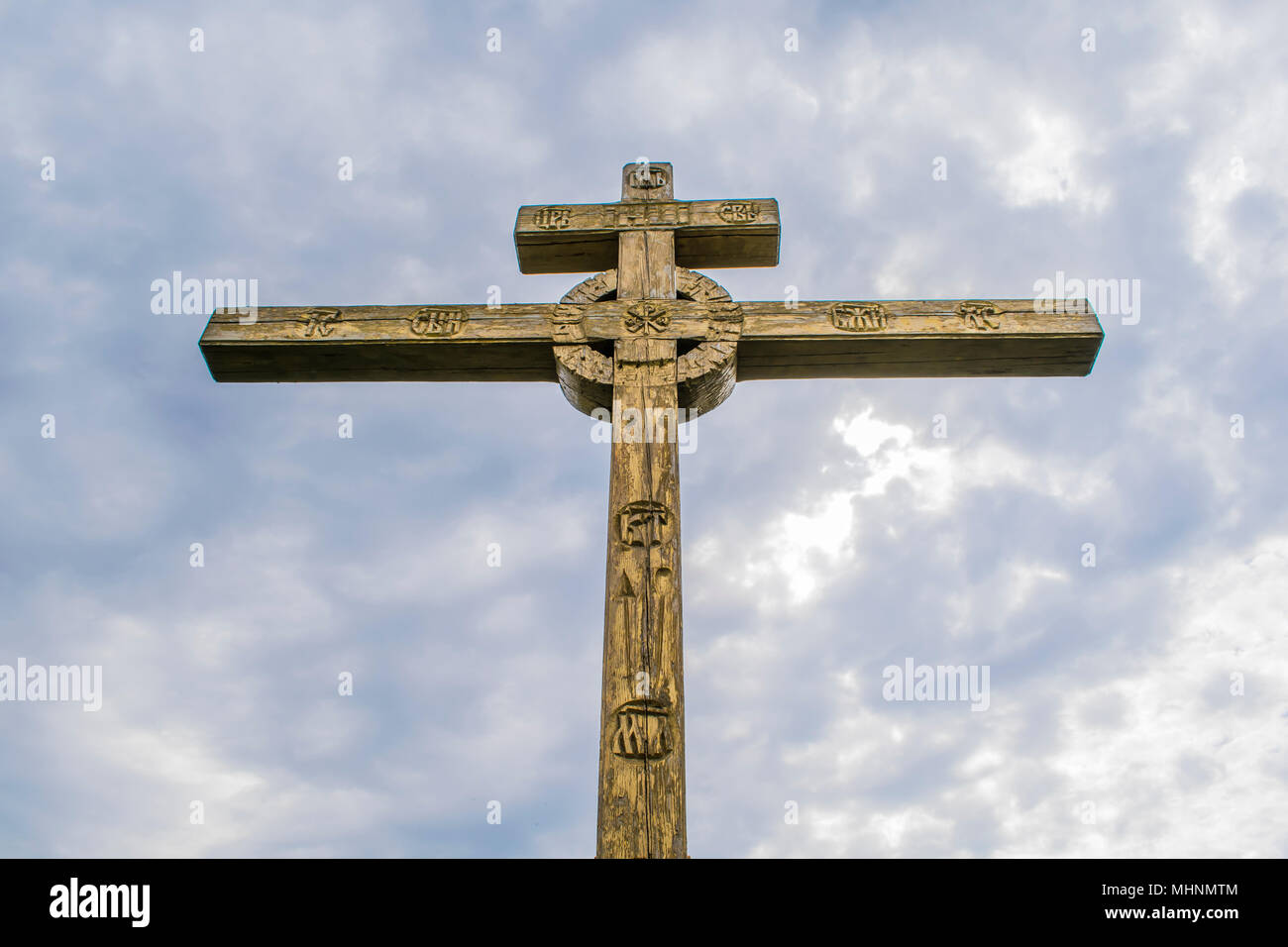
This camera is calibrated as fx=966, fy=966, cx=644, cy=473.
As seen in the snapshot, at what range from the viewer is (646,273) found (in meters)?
5.62

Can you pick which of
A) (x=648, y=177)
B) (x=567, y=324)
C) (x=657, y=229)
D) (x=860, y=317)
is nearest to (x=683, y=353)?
(x=567, y=324)

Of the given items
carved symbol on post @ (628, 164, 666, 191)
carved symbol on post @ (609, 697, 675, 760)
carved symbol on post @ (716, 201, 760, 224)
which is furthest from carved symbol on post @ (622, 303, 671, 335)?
carved symbol on post @ (609, 697, 675, 760)

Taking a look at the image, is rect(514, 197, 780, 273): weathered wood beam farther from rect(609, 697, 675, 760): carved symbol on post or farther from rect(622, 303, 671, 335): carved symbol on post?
rect(609, 697, 675, 760): carved symbol on post

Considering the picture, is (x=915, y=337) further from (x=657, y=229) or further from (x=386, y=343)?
(x=386, y=343)

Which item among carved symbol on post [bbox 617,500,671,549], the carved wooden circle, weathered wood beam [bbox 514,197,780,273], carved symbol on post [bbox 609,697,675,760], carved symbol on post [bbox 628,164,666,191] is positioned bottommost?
carved symbol on post [bbox 609,697,675,760]

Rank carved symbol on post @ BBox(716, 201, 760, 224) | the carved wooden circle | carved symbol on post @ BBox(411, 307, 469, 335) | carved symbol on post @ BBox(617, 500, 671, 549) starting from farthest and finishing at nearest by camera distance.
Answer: carved symbol on post @ BBox(716, 201, 760, 224), carved symbol on post @ BBox(411, 307, 469, 335), the carved wooden circle, carved symbol on post @ BBox(617, 500, 671, 549)

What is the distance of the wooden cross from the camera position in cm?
518

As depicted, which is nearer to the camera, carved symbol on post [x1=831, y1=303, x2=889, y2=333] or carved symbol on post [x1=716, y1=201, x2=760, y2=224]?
carved symbol on post [x1=831, y1=303, x2=889, y2=333]

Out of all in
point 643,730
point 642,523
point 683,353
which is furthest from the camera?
point 683,353

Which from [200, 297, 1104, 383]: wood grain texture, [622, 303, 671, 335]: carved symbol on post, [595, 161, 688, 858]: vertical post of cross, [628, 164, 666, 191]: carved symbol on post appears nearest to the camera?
[595, 161, 688, 858]: vertical post of cross

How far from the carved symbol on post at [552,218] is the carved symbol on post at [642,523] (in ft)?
7.14

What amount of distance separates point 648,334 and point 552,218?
122cm

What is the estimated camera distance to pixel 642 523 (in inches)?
177
